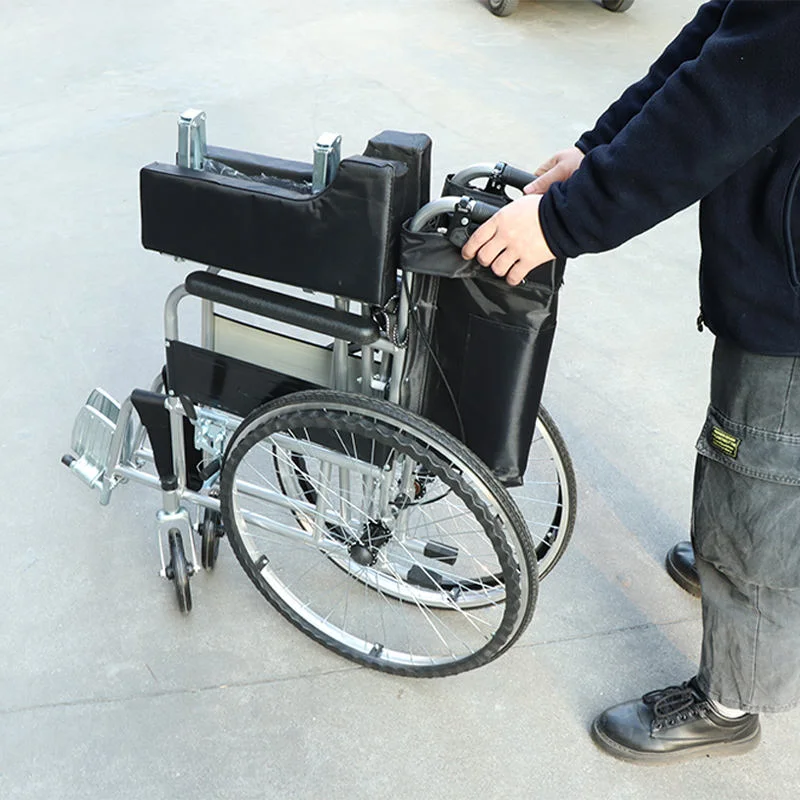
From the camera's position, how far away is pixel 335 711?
1.71 m

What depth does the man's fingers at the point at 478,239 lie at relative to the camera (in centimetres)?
125

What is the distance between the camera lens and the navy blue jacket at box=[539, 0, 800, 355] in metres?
1.03

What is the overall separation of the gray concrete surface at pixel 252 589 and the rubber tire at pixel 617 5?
1898mm

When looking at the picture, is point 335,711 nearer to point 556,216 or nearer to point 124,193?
point 556,216

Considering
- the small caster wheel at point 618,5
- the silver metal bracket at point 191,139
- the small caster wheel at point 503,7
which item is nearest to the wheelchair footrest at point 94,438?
the silver metal bracket at point 191,139

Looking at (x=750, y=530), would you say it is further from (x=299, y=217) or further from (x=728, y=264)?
(x=299, y=217)

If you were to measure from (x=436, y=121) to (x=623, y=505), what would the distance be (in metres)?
2.65

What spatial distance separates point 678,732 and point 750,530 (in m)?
0.47

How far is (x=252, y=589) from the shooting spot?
6.39 ft

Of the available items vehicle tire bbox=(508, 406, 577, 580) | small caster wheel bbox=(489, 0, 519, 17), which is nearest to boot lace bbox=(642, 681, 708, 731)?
vehicle tire bbox=(508, 406, 577, 580)

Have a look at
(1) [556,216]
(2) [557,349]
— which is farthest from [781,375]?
(2) [557,349]

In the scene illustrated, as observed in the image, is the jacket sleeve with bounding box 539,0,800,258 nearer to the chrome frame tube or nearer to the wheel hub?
the chrome frame tube

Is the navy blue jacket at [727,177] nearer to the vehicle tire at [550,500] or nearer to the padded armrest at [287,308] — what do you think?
the padded armrest at [287,308]

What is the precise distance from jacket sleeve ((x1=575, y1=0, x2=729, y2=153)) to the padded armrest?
49 centimetres
